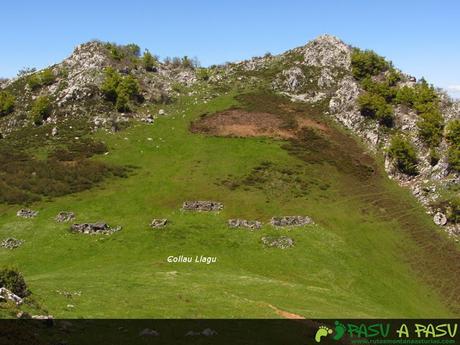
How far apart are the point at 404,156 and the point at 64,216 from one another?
230 ft

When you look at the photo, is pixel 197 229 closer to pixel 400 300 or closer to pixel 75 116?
pixel 400 300

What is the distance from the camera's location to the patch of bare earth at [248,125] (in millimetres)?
112938

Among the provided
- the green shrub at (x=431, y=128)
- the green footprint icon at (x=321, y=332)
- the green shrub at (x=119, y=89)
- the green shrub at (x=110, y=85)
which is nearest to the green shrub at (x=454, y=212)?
the green shrub at (x=431, y=128)

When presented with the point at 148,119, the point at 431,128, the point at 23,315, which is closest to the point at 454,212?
the point at 431,128

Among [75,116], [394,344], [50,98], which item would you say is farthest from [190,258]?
[50,98]

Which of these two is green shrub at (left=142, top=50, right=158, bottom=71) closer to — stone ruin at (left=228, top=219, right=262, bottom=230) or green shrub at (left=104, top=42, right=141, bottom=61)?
green shrub at (left=104, top=42, right=141, bottom=61)

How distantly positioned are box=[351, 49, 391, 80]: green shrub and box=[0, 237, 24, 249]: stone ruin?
101351 millimetres

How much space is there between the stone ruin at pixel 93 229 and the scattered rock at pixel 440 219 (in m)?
56.1

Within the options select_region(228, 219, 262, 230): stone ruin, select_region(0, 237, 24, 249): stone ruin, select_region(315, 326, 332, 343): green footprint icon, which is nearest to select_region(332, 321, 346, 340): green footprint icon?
select_region(315, 326, 332, 343): green footprint icon

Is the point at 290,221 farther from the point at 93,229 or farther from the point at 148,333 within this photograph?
the point at 148,333

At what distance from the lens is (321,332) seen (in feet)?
123

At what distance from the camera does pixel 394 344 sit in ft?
132

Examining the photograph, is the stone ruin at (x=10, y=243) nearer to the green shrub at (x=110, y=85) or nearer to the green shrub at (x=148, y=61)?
the green shrub at (x=110, y=85)

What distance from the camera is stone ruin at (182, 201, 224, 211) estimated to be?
79.4m
